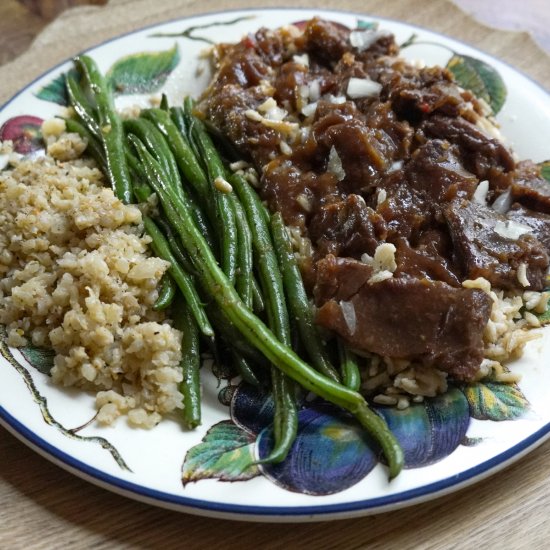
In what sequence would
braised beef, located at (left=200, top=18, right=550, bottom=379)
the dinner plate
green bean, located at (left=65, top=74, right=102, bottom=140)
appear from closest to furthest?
the dinner plate
braised beef, located at (left=200, top=18, right=550, bottom=379)
green bean, located at (left=65, top=74, right=102, bottom=140)

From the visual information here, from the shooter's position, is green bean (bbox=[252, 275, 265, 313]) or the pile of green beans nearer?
the pile of green beans

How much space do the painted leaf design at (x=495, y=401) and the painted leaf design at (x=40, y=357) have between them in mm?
1943

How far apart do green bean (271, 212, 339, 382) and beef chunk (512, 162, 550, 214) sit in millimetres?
1334

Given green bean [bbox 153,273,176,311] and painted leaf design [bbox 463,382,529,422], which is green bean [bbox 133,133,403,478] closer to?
green bean [bbox 153,273,176,311]

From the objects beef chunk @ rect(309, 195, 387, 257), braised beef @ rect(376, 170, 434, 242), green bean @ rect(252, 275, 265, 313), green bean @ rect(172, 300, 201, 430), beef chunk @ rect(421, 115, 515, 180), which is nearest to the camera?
green bean @ rect(172, 300, 201, 430)

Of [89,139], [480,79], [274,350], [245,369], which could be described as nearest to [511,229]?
[274,350]

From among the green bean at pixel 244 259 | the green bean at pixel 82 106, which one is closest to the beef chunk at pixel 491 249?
the green bean at pixel 244 259

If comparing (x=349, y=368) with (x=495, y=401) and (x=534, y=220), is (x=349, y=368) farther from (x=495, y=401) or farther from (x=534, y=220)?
(x=534, y=220)

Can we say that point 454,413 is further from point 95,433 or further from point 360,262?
point 95,433

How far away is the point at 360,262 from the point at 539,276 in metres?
0.98

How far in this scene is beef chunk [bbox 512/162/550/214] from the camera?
3.80m

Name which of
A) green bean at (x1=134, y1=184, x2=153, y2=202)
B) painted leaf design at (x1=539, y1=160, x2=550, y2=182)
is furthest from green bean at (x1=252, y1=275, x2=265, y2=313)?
painted leaf design at (x1=539, y1=160, x2=550, y2=182)

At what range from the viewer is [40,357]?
10.7ft

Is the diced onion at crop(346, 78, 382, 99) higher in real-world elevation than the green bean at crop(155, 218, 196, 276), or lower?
higher
